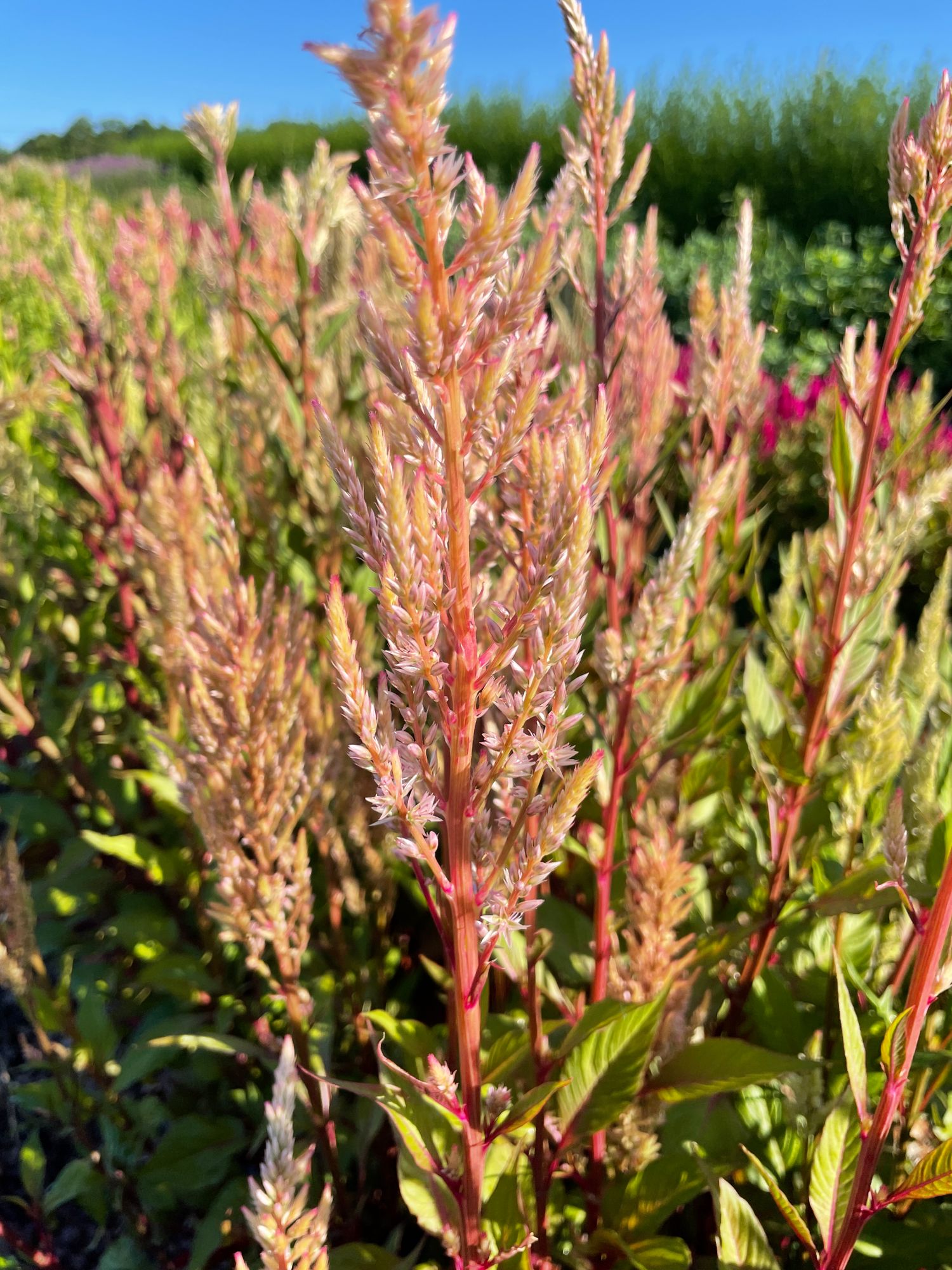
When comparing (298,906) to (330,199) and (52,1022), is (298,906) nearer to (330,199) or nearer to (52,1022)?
(52,1022)

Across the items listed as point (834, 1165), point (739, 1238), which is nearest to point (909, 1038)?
point (834, 1165)

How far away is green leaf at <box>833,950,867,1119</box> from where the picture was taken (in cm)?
77

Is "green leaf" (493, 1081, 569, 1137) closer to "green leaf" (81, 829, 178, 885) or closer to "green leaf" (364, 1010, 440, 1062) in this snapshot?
"green leaf" (364, 1010, 440, 1062)

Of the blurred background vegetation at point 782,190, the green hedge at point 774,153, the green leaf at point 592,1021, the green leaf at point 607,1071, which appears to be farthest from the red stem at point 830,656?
the green hedge at point 774,153

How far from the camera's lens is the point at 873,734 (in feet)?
4.06

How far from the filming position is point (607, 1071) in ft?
3.47

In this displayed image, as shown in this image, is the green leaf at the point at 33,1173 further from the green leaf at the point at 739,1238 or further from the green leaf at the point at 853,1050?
the green leaf at the point at 853,1050

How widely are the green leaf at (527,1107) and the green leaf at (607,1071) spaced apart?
0.28 metres

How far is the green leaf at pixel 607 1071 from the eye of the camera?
3.37 feet

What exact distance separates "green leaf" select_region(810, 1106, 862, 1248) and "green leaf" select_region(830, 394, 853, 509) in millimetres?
769

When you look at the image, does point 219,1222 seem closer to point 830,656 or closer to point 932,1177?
point 932,1177

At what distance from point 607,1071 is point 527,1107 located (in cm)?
37

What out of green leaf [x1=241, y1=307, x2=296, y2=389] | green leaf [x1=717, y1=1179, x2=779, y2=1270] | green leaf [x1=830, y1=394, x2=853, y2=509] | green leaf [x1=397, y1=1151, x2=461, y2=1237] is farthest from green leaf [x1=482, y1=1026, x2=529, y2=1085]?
green leaf [x1=241, y1=307, x2=296, y2=389]

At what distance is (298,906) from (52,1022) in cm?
71
